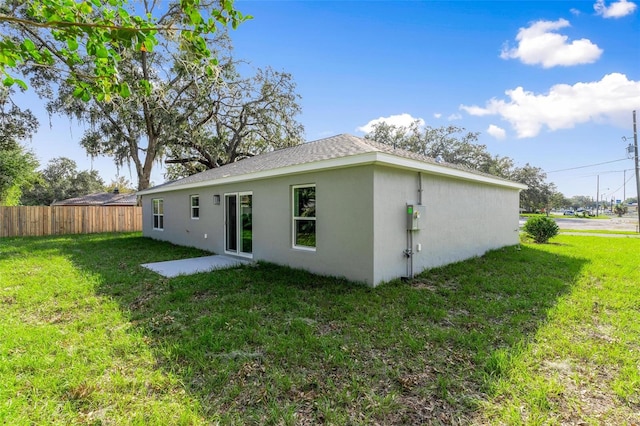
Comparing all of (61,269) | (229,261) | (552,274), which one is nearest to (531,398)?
(552,274)

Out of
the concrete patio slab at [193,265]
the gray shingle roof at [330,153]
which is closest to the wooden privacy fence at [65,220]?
the gray shingle roof at [330,153]

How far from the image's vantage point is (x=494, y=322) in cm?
402

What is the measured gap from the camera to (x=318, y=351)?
10.5ft

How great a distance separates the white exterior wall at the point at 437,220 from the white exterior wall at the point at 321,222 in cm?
25

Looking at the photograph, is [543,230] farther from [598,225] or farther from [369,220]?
[598,225]

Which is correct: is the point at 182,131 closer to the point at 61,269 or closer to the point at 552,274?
the point at 61,269

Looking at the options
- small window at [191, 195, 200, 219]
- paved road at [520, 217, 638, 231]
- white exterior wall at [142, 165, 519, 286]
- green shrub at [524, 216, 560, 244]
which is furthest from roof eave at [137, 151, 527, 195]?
paved road at [520, 217, 638, 231]

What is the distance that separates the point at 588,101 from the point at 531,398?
18910 mm

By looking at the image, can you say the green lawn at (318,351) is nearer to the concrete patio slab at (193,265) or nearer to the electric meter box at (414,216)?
the concrete patio slab at (193,265)

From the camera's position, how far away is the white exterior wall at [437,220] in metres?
5.47

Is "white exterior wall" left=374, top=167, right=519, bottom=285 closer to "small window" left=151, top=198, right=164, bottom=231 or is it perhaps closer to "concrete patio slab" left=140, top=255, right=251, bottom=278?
"concrete patio slab" left=140, top=255, right=251, bottom=278

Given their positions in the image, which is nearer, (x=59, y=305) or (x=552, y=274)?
(x=59, y=305)

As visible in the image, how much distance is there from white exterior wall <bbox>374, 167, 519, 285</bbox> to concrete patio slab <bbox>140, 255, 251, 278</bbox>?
3735mm

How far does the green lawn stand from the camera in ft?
7.75
